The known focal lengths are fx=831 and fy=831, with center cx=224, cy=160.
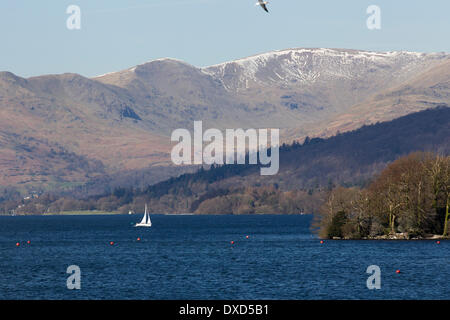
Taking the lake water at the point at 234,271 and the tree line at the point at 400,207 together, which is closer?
the lake water at the point at 234,271

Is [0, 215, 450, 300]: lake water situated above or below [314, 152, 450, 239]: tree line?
below

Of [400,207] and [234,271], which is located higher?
[400,207]

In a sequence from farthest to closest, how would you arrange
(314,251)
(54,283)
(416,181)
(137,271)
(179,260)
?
(416,181) → (314,251) → (179,260) → (137,271) → (54,283)

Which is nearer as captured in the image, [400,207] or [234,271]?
[234,271]

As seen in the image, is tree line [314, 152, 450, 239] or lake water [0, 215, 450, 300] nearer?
lake water [0, 215, 450, 300]

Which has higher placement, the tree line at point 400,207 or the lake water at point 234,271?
the tree line at point 400,207
